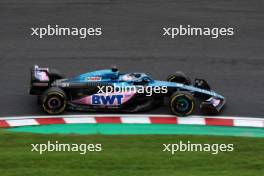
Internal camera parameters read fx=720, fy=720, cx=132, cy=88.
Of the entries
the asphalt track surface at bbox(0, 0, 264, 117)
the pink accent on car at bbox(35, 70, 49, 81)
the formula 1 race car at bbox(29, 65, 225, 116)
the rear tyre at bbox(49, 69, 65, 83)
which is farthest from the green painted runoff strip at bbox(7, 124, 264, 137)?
the rear tyre at bbox(49, 69, 65, 83)

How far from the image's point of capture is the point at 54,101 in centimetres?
1363

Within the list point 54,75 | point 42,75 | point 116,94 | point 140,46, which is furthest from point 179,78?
point 140,46

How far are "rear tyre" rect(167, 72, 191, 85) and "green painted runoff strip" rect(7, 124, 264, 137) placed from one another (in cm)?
147

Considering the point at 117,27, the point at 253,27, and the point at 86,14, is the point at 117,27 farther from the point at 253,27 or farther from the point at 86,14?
the point at 253,27

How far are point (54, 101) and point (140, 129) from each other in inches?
69.3

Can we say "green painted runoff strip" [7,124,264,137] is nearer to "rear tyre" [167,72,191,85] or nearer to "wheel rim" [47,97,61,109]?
"wheel rim" [47,97,61,109]

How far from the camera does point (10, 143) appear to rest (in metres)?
11.7

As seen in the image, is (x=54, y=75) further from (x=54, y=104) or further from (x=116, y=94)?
(x=116, y=94)

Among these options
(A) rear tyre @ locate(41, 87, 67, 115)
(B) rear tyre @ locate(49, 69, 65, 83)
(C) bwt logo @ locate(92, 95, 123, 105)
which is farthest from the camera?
(B) rear tyre @ locate(49, 69, 65, 83)

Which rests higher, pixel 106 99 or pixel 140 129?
pixel 106 99

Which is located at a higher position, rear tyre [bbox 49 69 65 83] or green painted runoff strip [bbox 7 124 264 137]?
rear tyre [bbox 49 69 65 83]

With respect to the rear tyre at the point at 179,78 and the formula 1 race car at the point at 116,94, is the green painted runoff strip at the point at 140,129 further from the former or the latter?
the rear tyre at the point at 179,78

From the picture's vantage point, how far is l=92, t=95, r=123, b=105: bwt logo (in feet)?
44.9

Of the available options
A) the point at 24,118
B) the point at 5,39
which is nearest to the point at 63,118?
the point at 24,118
